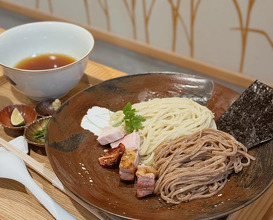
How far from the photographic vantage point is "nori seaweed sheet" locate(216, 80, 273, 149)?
1.48m

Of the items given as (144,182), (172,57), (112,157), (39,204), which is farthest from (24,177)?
(172,57)

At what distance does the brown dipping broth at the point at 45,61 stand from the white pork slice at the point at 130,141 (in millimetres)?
625

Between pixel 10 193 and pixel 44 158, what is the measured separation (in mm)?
213

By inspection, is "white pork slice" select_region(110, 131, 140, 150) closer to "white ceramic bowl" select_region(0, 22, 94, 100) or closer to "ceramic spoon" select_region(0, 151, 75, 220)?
"ceramic spoon" select_region(0, 151, 75, 220)

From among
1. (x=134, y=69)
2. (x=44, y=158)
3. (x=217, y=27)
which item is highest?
(x=44, y=158)

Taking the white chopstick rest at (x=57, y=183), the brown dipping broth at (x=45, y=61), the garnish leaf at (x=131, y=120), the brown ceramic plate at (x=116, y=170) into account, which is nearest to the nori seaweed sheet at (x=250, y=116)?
the brown ceramic plate at (x=116, y=170)

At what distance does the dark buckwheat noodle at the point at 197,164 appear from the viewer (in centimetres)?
128

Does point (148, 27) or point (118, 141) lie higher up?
point (118, 141)

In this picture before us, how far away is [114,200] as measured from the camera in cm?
A: 124

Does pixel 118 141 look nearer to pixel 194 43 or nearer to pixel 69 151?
pixel 69 151

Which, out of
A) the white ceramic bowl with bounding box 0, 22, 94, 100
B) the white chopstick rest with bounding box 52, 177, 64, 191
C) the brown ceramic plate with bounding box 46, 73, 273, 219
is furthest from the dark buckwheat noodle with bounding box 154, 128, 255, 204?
the white ceramic bowl with bounding box 0, 22, 94, 100

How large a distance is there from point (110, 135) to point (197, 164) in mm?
376

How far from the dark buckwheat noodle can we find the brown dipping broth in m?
0.77

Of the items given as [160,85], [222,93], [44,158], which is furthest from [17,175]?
[222,93]
